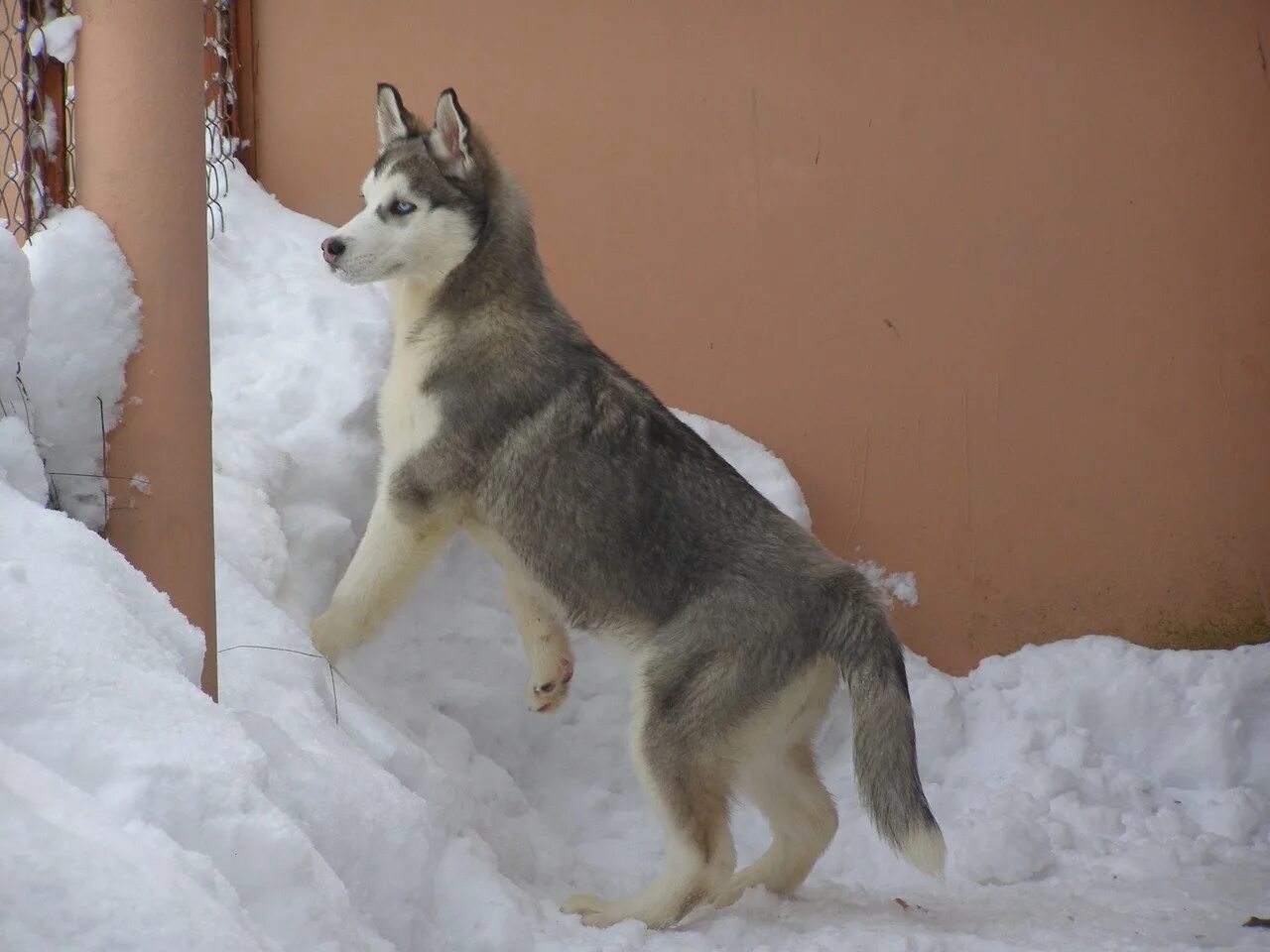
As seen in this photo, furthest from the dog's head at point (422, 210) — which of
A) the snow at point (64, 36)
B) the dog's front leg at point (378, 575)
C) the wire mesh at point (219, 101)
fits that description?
the wire mesh at point (219, 101)

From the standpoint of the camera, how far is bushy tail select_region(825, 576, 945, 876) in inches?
153

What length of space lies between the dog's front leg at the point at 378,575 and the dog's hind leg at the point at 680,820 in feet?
2.98

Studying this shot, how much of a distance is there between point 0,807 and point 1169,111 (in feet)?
17.6

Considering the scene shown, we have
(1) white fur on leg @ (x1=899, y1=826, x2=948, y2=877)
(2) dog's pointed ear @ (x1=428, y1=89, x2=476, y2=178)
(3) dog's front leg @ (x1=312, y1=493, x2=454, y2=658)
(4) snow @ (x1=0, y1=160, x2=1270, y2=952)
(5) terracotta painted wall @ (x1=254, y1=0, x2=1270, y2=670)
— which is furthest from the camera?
(5) terracotta painted wall @ (x1=254, y1=0, x2=1270, y2=670)

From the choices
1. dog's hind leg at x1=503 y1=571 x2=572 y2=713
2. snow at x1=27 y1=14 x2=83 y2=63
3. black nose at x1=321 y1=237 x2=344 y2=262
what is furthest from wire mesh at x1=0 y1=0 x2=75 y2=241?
dog's hind leg at x1=503 y1=571 x2=572 y2=713

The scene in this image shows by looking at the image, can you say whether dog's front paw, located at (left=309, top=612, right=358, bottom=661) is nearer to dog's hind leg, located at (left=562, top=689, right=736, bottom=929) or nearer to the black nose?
dog's hind leg, located at (left=562, top=689, right=736, bottom=929)

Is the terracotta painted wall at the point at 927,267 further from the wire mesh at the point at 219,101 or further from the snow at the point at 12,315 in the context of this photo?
the snow at the point at 12,315

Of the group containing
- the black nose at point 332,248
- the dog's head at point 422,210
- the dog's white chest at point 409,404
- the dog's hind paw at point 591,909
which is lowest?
the dog's hind paw at point 591,909

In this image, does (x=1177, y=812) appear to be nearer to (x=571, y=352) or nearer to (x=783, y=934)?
(x=783, y=934)

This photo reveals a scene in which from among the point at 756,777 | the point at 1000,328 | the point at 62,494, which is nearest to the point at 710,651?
the point at 756,777

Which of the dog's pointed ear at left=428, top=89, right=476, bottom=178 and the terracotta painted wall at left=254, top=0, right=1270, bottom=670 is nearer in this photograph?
the dog's pointed ear at left=428, top=89, right=476, bottom=178

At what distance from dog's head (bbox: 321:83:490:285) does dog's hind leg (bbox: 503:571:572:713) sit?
1.09m

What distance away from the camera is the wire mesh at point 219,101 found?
5.87 m

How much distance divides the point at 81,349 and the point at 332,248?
3.01 ft
